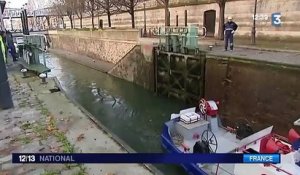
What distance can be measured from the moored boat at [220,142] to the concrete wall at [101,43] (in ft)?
48.6

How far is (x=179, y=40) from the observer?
57.9 feet

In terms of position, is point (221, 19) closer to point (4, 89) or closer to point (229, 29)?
point (229, 29)

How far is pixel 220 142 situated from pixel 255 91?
3792 mm

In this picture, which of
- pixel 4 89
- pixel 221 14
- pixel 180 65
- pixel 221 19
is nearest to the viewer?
pixel 4 89

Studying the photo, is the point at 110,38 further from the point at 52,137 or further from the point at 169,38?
the point at 52,137

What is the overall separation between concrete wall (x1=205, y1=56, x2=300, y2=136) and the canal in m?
2.98

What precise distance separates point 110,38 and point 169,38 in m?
11.8

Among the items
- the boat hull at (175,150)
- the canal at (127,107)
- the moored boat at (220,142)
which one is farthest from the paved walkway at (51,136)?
the canal at (127,107)

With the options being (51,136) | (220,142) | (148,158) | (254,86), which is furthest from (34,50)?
(148,158)

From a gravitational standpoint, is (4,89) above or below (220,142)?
above

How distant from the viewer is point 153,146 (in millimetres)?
11555

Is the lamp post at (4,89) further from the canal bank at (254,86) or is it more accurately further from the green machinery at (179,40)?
the green machinery at (179,40)

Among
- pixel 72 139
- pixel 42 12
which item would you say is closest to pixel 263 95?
pixel 72 139

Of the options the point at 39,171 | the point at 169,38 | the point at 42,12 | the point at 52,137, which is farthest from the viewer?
the point at 42,12
